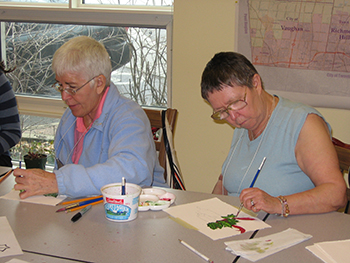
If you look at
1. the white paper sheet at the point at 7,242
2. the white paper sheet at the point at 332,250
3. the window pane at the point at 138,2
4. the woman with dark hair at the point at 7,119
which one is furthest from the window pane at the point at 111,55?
the white paper sheet at the point at 332,250

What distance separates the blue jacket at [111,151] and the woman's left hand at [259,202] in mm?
421

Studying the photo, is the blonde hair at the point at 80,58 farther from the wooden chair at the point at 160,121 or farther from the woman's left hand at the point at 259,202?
the woman's left hand at the point at 259,202

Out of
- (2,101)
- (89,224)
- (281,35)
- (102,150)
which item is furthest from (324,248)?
(2,101)

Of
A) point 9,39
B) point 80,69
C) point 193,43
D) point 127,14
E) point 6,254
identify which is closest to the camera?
point 6,254

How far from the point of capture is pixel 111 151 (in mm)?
1502

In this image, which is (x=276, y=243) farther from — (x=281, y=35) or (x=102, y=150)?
(x=281, y=35)

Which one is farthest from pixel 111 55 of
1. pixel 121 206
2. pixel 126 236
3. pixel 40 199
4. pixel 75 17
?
pixel 126 236

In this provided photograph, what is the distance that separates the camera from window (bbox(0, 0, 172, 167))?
9.52ft

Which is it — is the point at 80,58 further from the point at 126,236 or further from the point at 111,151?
the point at 126,236

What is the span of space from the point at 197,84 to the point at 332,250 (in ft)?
5.89

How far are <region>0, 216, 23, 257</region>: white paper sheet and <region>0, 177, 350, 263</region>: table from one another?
0.05ft

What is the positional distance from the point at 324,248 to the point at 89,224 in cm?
67

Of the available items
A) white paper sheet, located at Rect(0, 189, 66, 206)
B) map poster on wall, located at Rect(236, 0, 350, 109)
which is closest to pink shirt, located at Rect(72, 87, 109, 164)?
white paper sheet, located at Rect(0, 189, 66, 206)

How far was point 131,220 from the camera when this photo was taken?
3.89 ft
